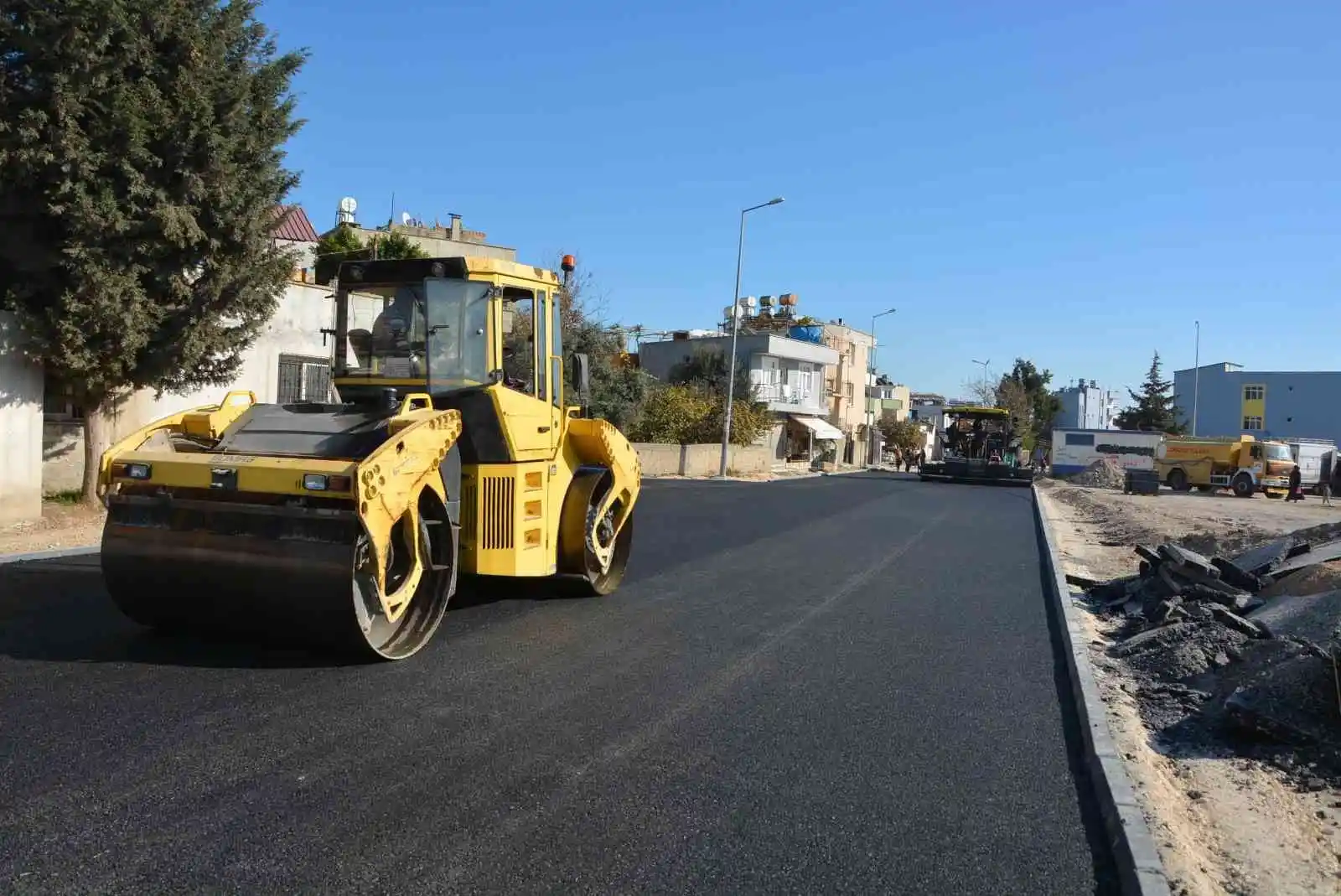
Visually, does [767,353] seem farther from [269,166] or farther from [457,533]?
[457,533]

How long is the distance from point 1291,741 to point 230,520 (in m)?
6.14

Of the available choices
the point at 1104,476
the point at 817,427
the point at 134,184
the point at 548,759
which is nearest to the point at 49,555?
the point at 134,184

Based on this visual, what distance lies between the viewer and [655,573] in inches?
452

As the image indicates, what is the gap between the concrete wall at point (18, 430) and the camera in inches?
479

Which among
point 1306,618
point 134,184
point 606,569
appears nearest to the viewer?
point 1306,618

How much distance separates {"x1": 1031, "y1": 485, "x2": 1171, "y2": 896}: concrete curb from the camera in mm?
4000

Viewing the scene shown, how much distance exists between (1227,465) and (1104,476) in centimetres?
523

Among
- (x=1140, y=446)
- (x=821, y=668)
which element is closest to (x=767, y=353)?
(x=1140, y=446)

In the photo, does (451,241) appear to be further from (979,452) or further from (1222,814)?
(1222,814)

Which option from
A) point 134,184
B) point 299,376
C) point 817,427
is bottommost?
point 817,427

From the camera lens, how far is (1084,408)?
346 feet

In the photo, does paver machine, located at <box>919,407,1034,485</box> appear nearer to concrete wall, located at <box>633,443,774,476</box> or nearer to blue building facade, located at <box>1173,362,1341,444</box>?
concrete wall, located at <box>633,443,774,476</box>

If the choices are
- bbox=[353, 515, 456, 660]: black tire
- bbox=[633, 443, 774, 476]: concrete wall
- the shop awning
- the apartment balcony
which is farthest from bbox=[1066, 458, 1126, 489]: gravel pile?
bbox=[353, 515, 456, 660]: black tire

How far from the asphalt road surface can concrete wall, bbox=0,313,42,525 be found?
378cm
